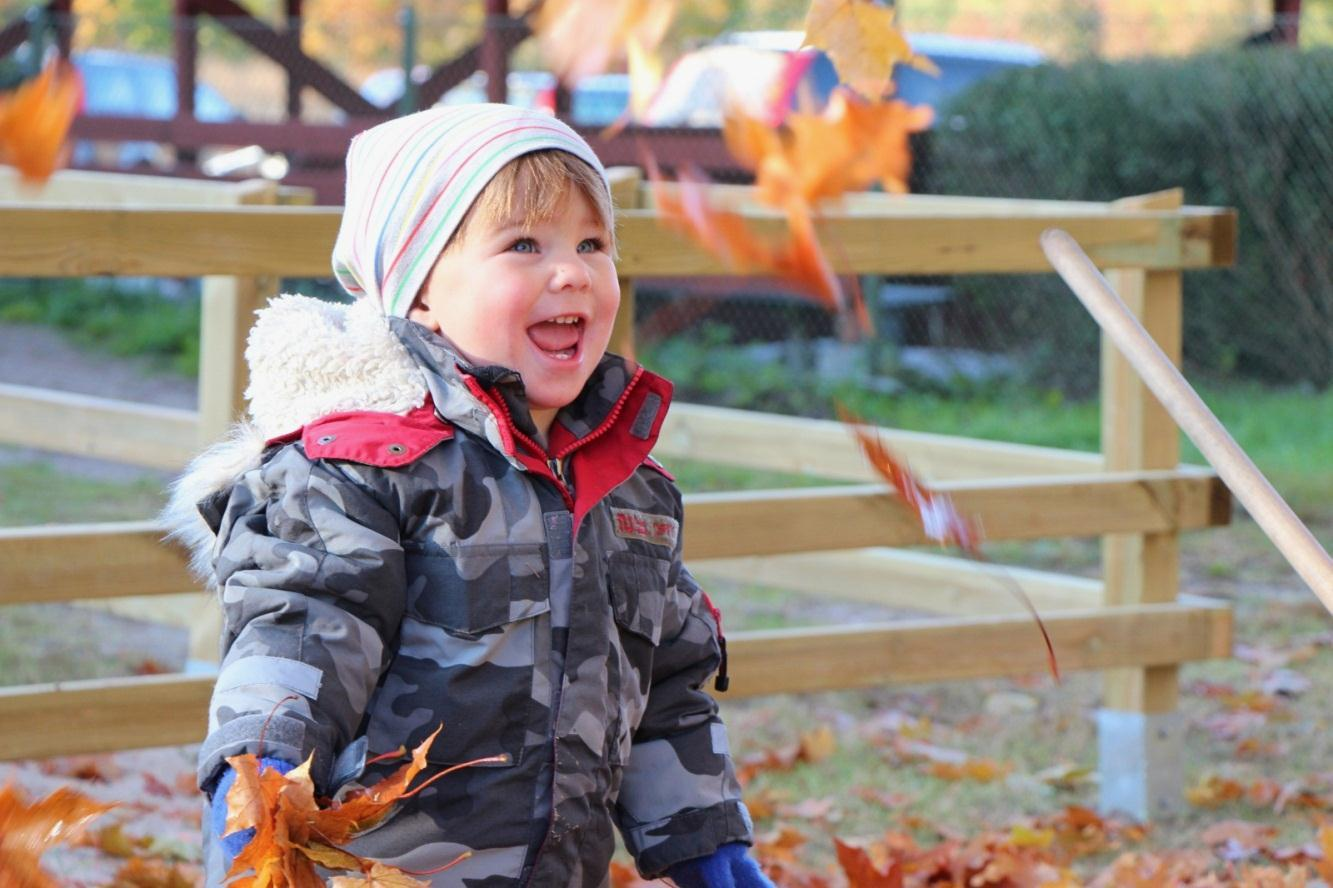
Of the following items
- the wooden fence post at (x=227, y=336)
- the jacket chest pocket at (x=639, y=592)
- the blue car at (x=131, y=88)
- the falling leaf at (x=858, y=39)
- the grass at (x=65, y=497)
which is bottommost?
the grass at (x=65, y=497)

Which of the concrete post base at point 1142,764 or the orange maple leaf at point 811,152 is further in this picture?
the concrete post base at point 1142,764

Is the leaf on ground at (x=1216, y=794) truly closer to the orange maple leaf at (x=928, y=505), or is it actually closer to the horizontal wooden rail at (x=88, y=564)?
the orange maple leaf at (x=928, y=505)

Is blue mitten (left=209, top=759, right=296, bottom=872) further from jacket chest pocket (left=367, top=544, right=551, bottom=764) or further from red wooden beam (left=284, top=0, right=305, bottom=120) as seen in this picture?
red wooden beam (left=284, top=0, right=305, bottom=120)

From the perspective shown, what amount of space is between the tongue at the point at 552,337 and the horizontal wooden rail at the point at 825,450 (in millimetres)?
2967

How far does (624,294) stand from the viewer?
3.81 metres

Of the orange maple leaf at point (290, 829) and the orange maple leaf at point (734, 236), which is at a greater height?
the orange maple leaf at point (734, 236)

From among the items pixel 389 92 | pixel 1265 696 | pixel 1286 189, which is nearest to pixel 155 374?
pixel 389 92

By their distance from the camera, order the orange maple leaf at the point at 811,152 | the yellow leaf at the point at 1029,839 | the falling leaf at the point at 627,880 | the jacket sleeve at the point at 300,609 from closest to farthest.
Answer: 1. the jacket sleeve at the point at 300,609
2. the falling leaf at the point at 627,880
3. the yellow leaf at the point at 1029,839
4. the orange maple leaf at the point at 811,152

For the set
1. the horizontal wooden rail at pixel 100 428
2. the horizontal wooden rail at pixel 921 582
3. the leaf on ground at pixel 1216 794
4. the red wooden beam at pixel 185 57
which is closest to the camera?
the leaf on ground at pixel 1216 794

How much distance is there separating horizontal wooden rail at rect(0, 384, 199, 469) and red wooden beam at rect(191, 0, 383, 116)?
22.7ft

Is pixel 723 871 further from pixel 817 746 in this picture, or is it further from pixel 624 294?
pixel 817 746

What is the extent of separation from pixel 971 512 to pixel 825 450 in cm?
149

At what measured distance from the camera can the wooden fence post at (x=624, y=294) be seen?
3.82 metres

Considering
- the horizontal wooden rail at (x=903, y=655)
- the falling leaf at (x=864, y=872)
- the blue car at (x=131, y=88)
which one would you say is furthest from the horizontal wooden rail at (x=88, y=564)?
the blue car at (x=131, y=88)
